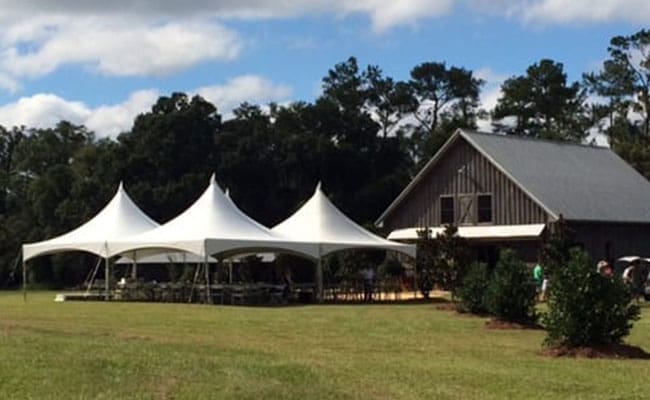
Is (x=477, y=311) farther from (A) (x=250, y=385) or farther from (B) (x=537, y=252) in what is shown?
(B) (x=537, y=252)

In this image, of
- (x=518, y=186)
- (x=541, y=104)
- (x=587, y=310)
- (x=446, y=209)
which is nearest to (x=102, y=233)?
(x=446, y=209)

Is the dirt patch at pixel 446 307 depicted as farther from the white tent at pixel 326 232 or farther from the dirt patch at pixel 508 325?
the dirt patch at pixel 508 325

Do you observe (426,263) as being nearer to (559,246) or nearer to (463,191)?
(559,246)

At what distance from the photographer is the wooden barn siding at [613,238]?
43.6 metres

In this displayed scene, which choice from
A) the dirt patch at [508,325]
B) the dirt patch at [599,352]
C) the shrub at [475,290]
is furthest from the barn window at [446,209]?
the dirt patch at [599,352]

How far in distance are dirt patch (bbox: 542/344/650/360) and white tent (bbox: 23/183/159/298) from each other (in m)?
20.6

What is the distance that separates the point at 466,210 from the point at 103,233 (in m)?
16.2

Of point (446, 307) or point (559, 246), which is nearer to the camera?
point (446, 307)

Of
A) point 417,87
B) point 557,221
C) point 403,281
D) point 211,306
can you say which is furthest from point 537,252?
point 417,87

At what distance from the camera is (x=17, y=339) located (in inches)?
672

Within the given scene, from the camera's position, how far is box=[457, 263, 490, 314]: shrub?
2548 cm

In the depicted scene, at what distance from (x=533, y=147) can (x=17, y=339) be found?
114 ft

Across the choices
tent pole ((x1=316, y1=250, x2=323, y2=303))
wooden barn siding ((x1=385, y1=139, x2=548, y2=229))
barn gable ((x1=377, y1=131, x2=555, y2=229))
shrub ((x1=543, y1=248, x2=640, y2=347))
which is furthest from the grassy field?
barn gable ((x1=377, y1=131, x2=555, y2=229))

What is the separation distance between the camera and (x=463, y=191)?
4581 cm
